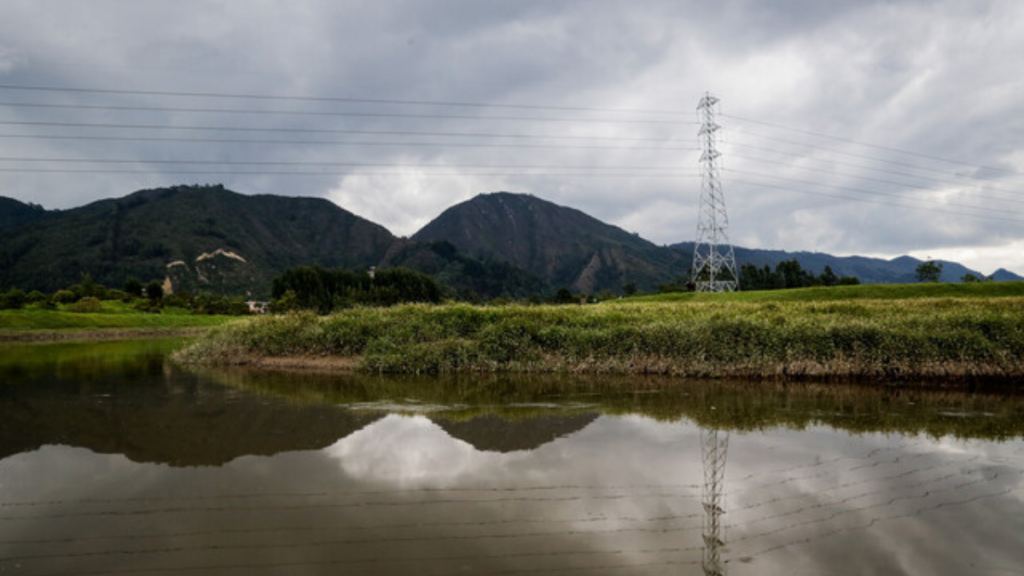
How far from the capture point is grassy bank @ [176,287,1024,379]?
1745cm

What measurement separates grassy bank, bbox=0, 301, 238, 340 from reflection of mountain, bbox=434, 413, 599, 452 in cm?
3734

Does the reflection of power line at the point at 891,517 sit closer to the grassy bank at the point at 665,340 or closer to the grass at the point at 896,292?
the grassy bank at the point at 665,340

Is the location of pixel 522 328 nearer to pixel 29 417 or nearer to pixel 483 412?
pixel 483 412

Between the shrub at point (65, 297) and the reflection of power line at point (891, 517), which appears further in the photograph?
the shrub at point (65, 297)

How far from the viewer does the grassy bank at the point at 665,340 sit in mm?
17453

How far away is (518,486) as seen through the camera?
8156mm

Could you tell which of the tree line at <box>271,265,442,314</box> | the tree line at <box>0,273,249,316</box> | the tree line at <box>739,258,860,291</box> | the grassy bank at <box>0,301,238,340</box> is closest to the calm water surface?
the grassy bank at <box>0,301,238,340</box>

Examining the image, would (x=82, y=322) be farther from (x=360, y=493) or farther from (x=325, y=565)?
(x=325, y=565)

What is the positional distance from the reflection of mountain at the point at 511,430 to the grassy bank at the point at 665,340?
7.74 m

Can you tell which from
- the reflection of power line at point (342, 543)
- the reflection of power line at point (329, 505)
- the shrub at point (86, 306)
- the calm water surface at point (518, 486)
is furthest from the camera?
the shrub at point (86, 306)

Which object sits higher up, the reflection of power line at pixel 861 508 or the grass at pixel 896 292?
the grass at pixel 896 292

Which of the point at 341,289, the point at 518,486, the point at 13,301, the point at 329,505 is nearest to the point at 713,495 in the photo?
the point at 518,486

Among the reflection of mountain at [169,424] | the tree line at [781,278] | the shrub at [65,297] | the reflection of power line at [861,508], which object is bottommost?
the reflection of mountain at [169,424]

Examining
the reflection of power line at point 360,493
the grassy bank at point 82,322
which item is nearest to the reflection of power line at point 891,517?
the reflection of power line at point 360,493
